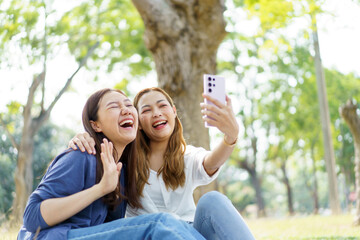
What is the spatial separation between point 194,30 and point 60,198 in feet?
14.8

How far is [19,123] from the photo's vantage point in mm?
18844

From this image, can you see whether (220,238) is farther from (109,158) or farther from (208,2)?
(208,2)

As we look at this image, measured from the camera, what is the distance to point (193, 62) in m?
6.34

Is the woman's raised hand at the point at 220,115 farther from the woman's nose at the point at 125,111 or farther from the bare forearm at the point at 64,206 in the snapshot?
the bare forearm at the point at 64,206

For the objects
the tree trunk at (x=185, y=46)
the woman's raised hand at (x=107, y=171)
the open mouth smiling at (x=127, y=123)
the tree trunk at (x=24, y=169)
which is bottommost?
the tree trunk at (x=24, y=169)

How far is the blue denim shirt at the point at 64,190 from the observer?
2.35 m

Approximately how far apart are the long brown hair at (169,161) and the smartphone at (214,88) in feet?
1.60

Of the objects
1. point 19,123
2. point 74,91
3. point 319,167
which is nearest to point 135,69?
point 74,91

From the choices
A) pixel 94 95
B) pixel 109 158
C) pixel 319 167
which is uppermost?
pixel 94 95

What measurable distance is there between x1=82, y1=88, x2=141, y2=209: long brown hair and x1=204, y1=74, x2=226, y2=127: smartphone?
0.61 m

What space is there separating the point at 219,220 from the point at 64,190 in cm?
100

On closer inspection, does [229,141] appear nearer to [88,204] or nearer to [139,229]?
[139,229]

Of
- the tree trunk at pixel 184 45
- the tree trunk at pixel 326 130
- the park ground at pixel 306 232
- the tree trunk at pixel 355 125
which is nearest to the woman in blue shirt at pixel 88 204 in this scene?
the park ground at pixel 306 232

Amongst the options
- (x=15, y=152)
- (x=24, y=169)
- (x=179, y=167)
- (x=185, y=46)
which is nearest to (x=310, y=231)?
(x=185, y=46)
